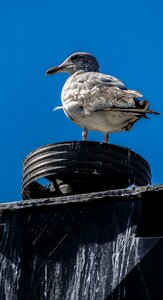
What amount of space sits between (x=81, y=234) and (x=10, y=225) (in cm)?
63

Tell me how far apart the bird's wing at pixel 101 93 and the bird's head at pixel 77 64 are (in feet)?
4.18

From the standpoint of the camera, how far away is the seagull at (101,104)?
11.0m

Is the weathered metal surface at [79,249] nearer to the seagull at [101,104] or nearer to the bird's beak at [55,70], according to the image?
the seagull at [101,104]

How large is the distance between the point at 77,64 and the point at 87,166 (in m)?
5.66

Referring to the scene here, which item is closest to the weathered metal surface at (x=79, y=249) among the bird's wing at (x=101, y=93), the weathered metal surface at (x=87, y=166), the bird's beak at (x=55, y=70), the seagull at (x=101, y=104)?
the weathered metal surface at (x=87, y=166)

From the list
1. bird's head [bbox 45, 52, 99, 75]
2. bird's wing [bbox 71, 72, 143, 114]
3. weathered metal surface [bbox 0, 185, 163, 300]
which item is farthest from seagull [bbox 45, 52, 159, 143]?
weathered metal surface [bbox 0, 185, 163, 300]

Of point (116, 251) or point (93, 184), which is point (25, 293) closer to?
point (116, 251)

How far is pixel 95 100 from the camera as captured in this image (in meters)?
11.5

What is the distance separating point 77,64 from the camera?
1401 centimetres

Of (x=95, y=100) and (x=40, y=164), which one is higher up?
(x=95, y=100)

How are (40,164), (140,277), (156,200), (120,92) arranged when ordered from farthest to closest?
1. (120,92)
2. (40,164)
3. (156,200)
4. (140,277)

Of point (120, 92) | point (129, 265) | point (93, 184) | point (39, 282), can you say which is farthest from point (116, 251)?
point (120, 92)

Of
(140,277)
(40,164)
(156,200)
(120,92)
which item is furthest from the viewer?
(120,92)

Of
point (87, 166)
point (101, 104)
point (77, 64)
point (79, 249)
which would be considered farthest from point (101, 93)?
point (79, 249)
